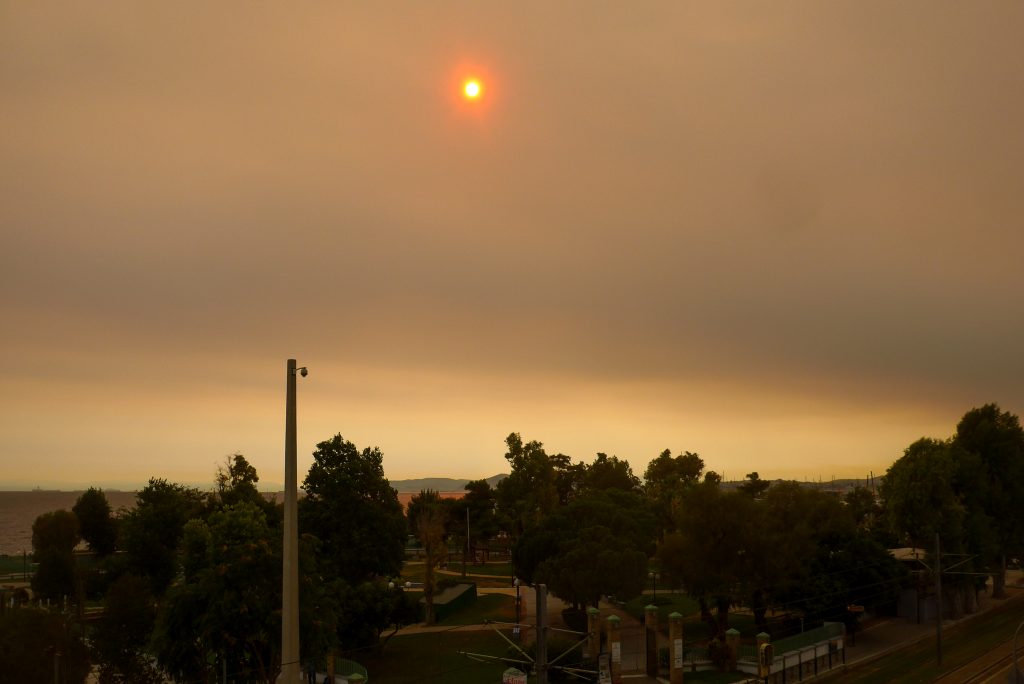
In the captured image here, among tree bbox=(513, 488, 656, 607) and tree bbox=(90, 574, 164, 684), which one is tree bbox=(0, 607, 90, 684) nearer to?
tree bbox=(90, 574, 164, 684)

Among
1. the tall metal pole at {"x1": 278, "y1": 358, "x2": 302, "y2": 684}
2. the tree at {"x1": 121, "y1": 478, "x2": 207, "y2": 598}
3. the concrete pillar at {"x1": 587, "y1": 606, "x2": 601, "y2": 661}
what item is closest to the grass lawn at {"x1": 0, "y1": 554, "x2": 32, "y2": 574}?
the tree at {"x1": 121, "y1": 478, "x2": 207, "y2": 598}

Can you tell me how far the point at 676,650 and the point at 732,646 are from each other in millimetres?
5971

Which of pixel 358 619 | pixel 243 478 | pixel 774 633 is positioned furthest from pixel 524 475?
pixel 358 619

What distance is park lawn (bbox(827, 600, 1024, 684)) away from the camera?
51906 millimetres

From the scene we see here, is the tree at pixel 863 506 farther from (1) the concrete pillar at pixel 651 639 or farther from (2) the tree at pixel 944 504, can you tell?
(1) the concrete pillar at pixel 651 639

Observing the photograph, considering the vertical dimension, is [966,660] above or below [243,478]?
below

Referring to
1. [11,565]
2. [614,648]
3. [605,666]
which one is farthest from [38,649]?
[11,565]

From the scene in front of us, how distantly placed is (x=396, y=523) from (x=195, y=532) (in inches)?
716

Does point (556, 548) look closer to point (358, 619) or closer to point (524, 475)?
point (358, 619)

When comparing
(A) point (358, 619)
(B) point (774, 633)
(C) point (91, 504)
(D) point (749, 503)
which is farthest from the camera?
(C) point (91, 504)

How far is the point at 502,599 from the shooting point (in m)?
83.8

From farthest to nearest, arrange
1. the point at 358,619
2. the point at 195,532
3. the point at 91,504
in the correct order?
the point at 91,504 < the point at 358,619 < the point at 195,532

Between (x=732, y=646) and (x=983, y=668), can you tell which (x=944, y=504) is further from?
(x=732, y=646)

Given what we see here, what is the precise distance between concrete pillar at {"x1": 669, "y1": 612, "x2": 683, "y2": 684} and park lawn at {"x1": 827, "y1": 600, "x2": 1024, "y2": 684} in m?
10.9
